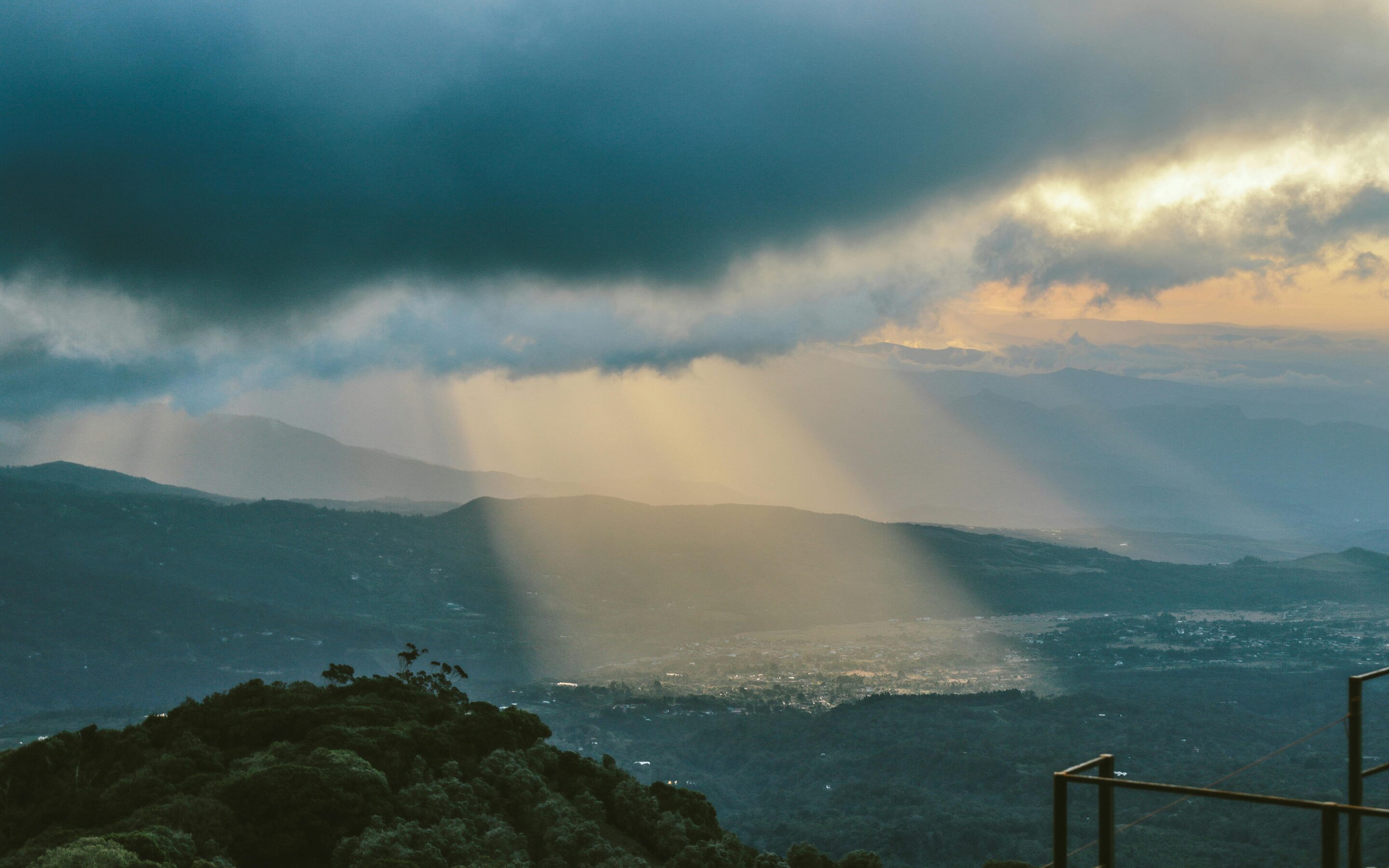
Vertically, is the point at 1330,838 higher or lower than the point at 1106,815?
higher

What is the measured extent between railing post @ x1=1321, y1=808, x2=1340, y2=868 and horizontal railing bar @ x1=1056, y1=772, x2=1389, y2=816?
0.15 m

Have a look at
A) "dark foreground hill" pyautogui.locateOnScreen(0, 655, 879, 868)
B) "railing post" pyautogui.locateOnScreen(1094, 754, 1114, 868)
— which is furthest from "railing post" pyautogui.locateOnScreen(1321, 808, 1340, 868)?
"dark foreground hill" pyautogui.locateOnScreen(0, 655, 879, 868)

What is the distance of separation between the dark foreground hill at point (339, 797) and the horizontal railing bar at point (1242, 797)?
103 feet

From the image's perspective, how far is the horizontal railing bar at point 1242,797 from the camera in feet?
47.3

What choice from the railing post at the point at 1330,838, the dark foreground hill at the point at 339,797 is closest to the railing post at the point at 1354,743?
the railing post at the point at 1330,838

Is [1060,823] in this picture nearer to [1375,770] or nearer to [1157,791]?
[1157,791]

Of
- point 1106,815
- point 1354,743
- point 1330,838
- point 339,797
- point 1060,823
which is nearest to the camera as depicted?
point 1330,838

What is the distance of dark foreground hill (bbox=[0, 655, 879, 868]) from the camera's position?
1645 inches

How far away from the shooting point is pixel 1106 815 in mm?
18016

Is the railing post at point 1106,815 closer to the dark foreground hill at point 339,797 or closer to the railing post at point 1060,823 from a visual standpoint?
the railing post at point 1060,823

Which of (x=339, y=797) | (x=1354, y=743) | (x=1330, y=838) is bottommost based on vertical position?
(x=339, y=797)

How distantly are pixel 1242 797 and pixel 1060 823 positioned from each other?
132 inches

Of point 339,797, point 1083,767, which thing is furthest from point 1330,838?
point 339,797

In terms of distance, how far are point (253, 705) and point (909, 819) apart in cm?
12937
